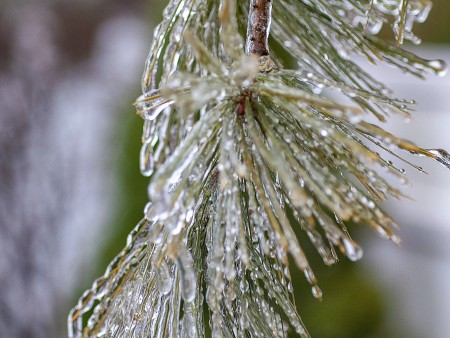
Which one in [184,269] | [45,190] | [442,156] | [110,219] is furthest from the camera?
[45,190]

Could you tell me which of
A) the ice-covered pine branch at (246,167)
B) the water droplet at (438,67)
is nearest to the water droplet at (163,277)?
the ice-covered pine branch at (246,167)

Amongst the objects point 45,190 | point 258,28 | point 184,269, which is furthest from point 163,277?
point 45,190

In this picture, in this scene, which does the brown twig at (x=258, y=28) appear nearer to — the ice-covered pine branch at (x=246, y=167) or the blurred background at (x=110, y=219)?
the ice-covered pine branch at (x=246, y=167)

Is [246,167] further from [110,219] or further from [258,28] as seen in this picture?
[110,219]

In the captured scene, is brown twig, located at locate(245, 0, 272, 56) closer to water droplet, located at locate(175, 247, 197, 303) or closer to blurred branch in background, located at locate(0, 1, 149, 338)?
water droplet, located at locate(175, 247, 197, 303)

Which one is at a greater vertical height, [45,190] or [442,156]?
[442,156]

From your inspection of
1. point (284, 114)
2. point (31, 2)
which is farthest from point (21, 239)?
point (31, 2)
